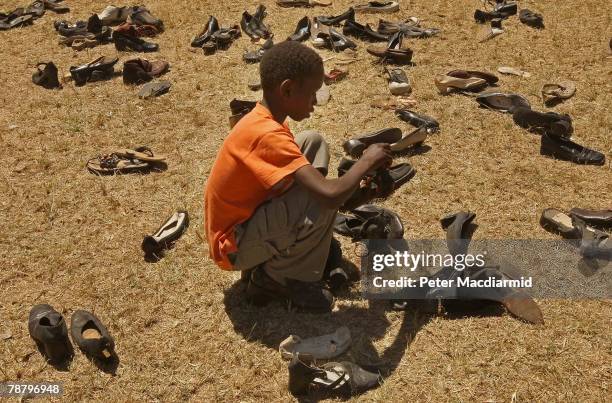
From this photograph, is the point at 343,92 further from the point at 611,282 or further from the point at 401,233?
the point at 611,282

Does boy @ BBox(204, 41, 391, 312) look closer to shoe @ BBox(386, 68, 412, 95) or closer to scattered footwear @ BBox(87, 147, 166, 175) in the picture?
scattered footwear @ BBox(87, 147, 166, 175)

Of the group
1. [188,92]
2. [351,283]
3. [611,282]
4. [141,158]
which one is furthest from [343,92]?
[611,282]

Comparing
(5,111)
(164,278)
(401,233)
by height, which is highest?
(401,233)

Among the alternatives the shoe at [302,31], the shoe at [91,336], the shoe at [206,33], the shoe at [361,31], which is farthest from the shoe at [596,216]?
the shoe at [206,33]

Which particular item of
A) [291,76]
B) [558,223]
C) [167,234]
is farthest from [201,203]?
[558,223]

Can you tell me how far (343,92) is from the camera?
6074mm

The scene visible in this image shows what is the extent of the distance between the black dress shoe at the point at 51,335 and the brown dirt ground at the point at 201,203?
8cm

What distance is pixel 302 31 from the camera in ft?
24.0

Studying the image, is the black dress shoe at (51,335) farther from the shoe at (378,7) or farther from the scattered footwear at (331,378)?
the shoe at (378,7)

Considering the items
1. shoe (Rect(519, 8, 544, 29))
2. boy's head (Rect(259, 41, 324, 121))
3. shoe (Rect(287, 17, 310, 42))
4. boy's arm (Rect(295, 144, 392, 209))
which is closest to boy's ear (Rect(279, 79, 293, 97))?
boy's head (Rect(259, 41, 324, 121))

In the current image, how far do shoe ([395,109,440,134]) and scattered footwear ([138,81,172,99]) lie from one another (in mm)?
2565

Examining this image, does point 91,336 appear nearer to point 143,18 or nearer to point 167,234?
point 167,234

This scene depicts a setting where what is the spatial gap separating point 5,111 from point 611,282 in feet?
19.3

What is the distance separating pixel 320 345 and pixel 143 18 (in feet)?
19.8
